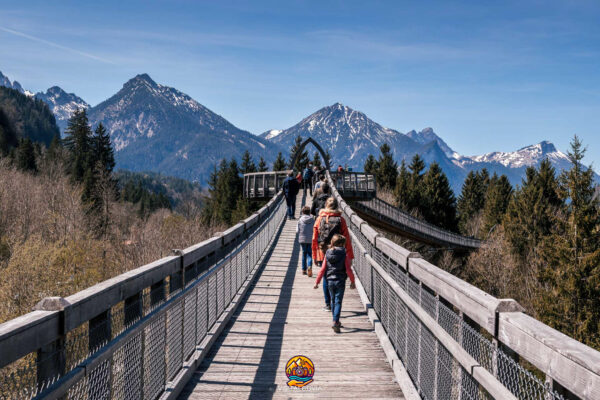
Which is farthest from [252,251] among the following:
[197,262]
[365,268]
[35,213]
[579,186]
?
[35,213]

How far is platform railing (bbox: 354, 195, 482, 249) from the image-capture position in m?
42.7

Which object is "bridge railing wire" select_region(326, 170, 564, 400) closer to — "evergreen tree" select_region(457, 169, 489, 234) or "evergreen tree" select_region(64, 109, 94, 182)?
"evergreen tree" select_region(457, 169, 489, 234)

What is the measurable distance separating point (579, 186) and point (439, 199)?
34573 millimetres

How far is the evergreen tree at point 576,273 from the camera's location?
96.5 feet

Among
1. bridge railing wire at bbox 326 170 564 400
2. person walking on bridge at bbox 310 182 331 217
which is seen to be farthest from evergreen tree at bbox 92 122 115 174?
bridge railing wire at bbox 326 170 564 400

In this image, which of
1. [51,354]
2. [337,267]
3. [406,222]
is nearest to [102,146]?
[406,222]

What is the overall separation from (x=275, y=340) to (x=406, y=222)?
40528 mm

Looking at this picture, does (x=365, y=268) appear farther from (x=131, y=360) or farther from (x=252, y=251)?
(x=131, y=360)

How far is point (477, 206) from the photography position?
8100 cm

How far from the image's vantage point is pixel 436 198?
2741 inches

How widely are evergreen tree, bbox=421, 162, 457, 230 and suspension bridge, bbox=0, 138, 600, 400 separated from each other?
201 feet

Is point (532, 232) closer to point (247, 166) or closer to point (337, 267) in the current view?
point (247, 166)

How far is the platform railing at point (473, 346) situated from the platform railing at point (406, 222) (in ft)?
114

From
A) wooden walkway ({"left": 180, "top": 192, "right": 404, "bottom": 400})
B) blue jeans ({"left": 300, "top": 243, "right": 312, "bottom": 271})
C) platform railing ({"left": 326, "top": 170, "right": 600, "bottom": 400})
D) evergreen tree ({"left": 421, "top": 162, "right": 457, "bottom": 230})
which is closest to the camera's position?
platform railing ({"left": 326, "top": 170, "right": 600, "bottom": 400})
